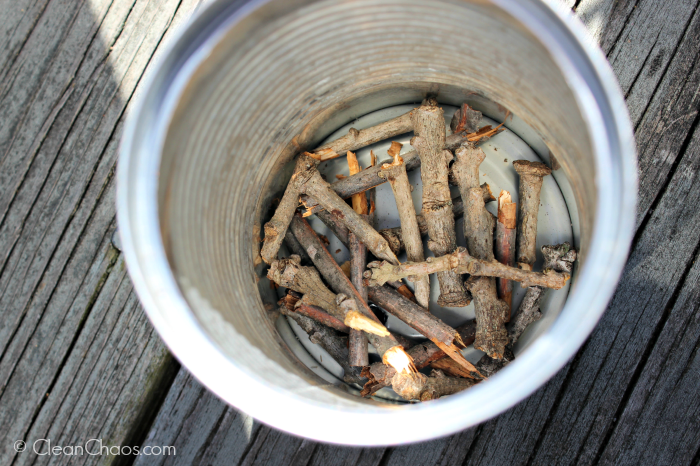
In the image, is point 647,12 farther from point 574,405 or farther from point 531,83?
point 574,405

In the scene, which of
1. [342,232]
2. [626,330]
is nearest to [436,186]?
[342,232]

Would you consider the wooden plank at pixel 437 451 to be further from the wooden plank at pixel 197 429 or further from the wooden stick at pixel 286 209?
the wooden stick at pixel 286 209

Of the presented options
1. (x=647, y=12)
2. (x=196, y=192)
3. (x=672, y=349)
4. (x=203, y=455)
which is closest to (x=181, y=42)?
(x=196, y=192)

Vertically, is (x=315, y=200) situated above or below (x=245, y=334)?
above

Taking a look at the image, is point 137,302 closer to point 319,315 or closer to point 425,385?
point 319,315

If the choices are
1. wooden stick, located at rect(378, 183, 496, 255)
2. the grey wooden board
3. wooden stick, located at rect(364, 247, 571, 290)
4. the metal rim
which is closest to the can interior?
the metal rim

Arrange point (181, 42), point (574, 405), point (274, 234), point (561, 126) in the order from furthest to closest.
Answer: point (574, 405) < point (274, 234) < point (561, 126) < point (181, 42)

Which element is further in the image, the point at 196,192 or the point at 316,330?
the point at 316,330

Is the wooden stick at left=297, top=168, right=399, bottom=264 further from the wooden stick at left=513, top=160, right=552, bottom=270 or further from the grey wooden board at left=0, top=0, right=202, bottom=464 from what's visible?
the grey wooden board at left=0, top=0, right=202, bottom=464
